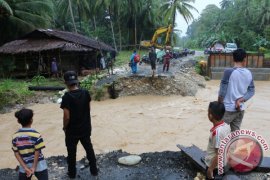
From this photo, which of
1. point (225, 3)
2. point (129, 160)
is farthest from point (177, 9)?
point (225, 3)

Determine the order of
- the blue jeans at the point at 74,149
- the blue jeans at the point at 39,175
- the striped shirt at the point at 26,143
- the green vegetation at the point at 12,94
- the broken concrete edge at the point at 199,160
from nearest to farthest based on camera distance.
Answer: the striped shirt at the point at 26,143, the blue jeans at the point at 39,175, the blue jeans at the point at 74,149, the broken concrete edge at the point at 199,160, the green vegetation at the point at 12,94

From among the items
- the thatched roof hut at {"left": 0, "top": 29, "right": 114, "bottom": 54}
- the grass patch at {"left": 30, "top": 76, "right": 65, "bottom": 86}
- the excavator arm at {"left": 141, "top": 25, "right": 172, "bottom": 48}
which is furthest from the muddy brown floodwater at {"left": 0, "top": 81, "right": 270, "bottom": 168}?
the excavator arm at {"left": 141, "top": 25, "right": 172, "bottom": 48}

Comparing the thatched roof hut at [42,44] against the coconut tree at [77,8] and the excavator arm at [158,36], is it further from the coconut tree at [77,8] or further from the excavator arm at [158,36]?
the coconut tree at [77,8]

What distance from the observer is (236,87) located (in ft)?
13.3

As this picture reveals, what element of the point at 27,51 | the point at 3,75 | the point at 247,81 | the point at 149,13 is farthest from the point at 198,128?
the point at 149,13

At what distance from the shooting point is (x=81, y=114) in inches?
157

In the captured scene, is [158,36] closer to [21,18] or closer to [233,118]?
[21,18]

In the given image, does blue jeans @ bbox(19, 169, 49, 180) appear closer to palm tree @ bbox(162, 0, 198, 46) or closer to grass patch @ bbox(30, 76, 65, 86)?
grass patch @ bbox(30, 76, 65, 86)

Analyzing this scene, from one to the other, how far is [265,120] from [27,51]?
43.9 feet

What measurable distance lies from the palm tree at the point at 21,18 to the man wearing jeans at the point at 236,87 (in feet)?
65.5

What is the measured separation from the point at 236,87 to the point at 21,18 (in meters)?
20.9

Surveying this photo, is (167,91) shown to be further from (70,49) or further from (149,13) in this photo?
(149,13)

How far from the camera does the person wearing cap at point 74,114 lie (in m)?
3.87

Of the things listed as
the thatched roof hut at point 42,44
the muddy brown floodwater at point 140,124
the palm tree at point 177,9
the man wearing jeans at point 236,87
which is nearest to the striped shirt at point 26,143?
the man wearing jeans at point 236,87
